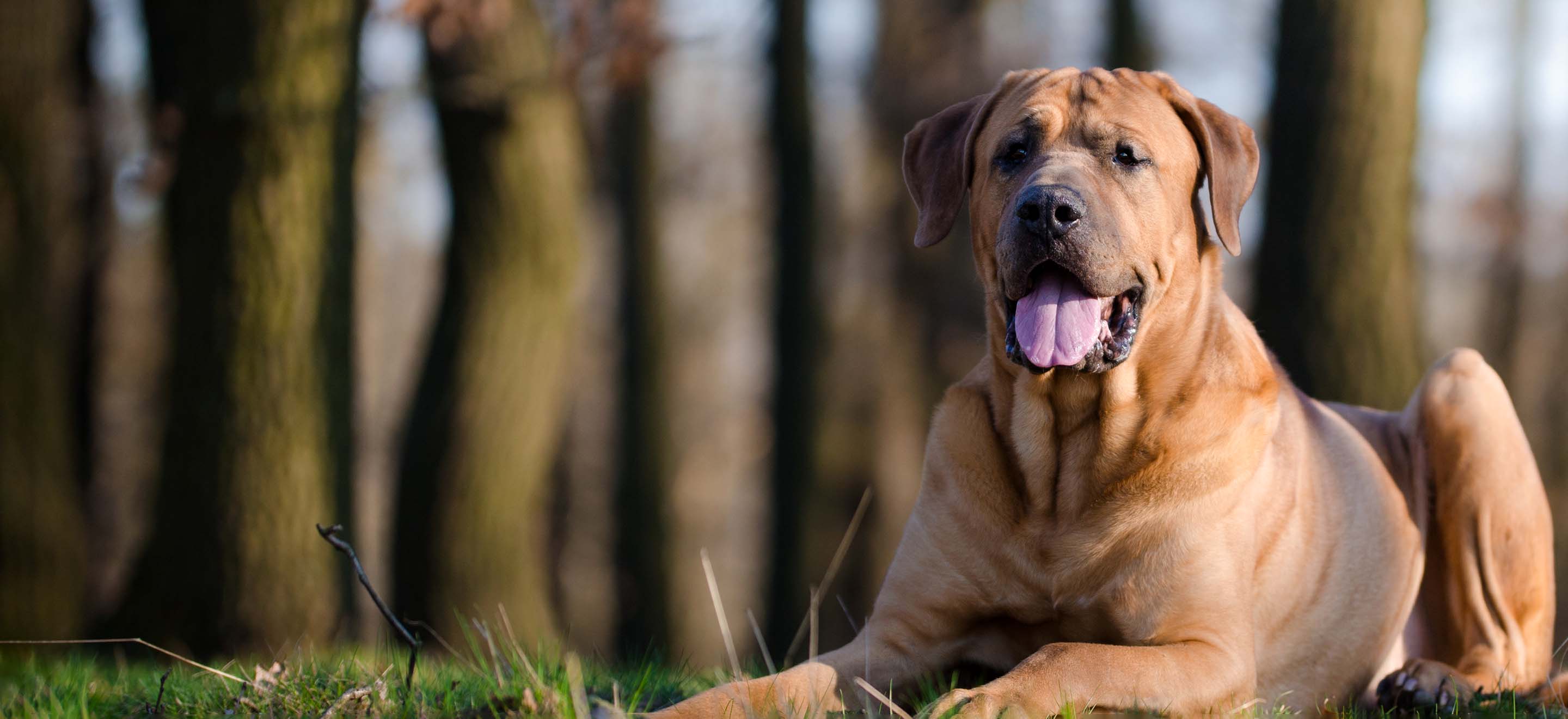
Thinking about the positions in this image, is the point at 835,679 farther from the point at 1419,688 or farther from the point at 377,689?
the point at 1419,688

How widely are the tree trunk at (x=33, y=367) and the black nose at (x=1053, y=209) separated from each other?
Result: 624 centimetres

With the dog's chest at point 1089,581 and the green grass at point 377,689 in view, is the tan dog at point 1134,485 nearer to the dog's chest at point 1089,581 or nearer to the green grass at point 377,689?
the dog's chest at point 1089,581

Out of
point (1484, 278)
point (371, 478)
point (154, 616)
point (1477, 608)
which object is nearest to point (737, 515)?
point (371, 478)

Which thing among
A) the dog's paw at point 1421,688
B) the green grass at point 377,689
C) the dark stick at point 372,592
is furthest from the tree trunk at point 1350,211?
the dark stick at point 372,592

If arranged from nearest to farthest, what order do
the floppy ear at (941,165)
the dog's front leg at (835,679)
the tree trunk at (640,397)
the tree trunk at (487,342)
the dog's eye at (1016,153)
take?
the dog's front leg at (835,679) → the dog's eye at (1016,153) → the floppy ear at (941,165) → the tree trunk at (487,342) → the tree trunk at (640,397)

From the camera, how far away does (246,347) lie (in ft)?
22.9

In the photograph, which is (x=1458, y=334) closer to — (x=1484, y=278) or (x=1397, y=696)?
(x=1484, y=278)

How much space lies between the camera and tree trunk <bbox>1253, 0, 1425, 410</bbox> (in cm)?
651

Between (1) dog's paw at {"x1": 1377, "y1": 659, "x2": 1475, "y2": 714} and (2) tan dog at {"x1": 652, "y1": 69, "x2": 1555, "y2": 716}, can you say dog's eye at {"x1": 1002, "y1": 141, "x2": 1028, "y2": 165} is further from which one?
(1) dog's paw at {"x1": 1377, "y1": 659, "x2": 1475, "y2": 714}

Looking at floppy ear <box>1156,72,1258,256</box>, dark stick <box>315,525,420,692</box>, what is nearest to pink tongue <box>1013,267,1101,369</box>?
floppy ear <box>1156,72,1258,256</box>

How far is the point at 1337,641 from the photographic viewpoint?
421 cm

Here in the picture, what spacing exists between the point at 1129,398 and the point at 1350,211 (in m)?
3.29

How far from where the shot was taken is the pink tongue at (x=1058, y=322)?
12.2 feet

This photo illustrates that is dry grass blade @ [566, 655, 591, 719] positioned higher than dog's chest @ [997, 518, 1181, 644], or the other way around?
dry grass blade @ [566, 655, 591, 719]
